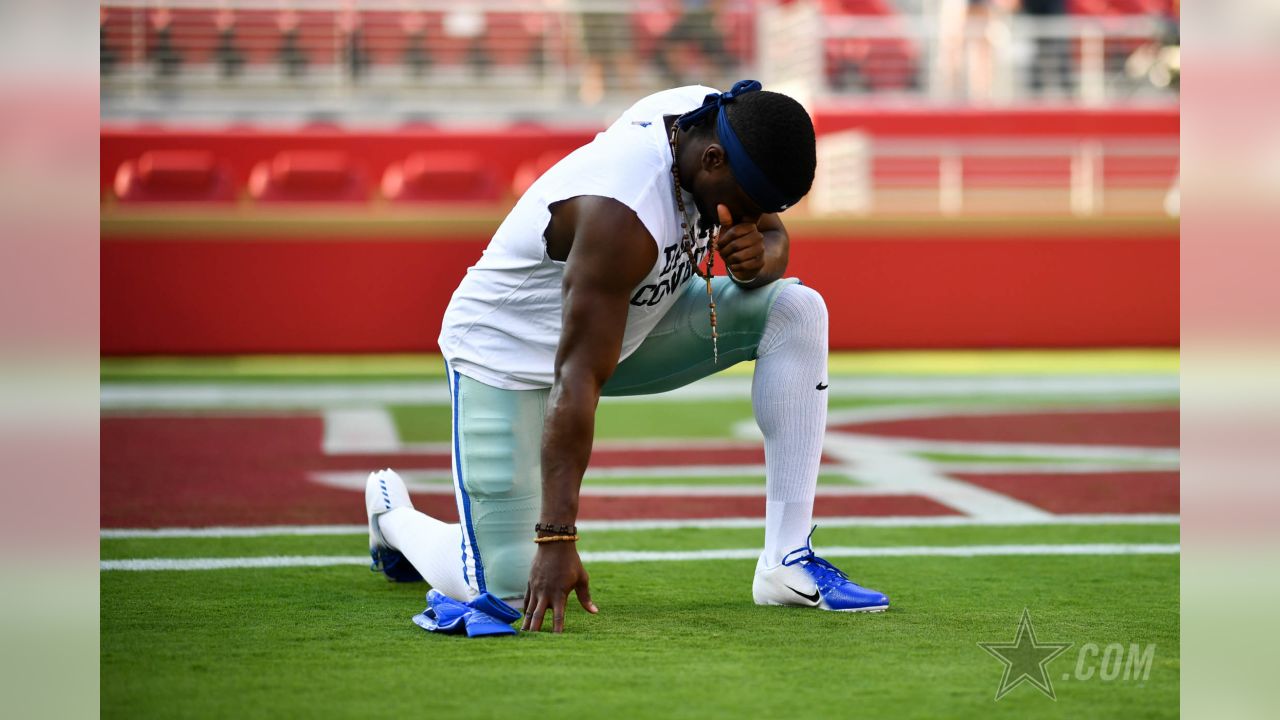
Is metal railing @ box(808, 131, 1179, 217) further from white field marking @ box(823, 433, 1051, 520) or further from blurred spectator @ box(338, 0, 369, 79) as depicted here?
white field marking @ box(823, 433, 1051, 520)

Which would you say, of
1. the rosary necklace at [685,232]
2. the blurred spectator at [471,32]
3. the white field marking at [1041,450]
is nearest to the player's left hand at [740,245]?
the rosary necklace at [685,232]

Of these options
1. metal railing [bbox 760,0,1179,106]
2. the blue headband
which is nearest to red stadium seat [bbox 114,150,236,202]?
metal railing [bbox 760,0,1179,106]

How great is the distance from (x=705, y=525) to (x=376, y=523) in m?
1.41

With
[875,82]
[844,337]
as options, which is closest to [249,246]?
[844,337]

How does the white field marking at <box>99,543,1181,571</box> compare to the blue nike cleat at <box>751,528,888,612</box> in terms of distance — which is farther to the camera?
the white field marking at <box>99,543,1181,571</box>

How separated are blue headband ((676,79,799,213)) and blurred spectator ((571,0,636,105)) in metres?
13.9

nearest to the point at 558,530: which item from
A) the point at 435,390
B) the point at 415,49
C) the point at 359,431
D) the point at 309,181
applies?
the point at 359,431

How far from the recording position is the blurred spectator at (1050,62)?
18.3 m

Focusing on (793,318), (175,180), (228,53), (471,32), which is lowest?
(793,318)

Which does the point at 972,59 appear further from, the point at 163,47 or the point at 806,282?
the point at 163,47

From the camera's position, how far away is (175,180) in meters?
14.9

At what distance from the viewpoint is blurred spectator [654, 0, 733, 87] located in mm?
17391

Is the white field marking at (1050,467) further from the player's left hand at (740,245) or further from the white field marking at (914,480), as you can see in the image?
the player's left hand at (740,245)
